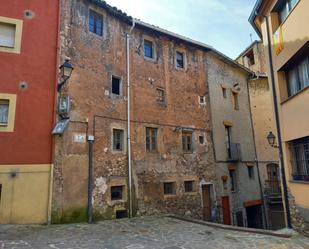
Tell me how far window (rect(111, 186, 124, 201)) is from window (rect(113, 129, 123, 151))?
172 centimetres

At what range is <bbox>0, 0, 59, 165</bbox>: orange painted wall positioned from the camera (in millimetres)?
9891

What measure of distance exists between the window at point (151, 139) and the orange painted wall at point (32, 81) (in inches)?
196

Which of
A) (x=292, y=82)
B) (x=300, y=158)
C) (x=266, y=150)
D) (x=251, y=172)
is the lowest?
(x=251, y=172)

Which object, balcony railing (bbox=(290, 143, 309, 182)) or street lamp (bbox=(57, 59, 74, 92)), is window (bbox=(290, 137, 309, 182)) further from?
street lamp (bbox=(57, 59, 74, 92))

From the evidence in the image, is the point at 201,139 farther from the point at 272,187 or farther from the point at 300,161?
the point at 272,187

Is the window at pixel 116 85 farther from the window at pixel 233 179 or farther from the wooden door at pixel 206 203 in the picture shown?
the window at pixel 233 179

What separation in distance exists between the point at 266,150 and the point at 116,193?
1314cm

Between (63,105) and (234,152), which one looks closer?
(63,105)

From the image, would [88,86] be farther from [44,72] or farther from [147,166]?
[147,166]

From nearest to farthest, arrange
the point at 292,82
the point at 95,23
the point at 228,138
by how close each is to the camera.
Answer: the point at 292,82, the point at 95,23, the point at 228,138

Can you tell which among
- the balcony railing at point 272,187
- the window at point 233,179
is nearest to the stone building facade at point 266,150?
the balcony railing at point 272,187

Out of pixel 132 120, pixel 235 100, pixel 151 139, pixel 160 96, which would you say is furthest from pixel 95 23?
pixel 235 100

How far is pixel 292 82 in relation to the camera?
32.6ft

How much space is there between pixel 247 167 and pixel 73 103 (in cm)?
1327
